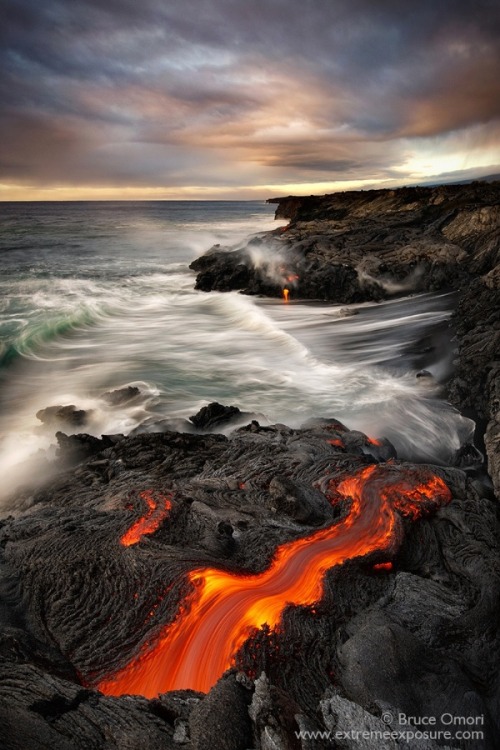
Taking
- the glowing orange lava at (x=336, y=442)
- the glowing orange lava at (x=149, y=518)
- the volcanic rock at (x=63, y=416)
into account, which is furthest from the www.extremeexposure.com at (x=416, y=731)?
the volcanic rock at (x=63, y=416)

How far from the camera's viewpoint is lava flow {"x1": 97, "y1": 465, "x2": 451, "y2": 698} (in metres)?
4.12

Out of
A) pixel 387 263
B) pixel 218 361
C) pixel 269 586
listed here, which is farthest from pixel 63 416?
pixel 387 263

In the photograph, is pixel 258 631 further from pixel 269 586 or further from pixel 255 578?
pixel 255 578

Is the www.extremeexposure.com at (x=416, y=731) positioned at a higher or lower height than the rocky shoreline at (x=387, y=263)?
lower

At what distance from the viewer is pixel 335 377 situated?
563 inches

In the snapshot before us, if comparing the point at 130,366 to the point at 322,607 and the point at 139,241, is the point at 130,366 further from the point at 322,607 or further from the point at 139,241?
the point at 139,241

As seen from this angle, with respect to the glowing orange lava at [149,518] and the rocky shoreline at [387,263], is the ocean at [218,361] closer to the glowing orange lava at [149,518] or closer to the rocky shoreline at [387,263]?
the rocky shoreline at [387,263]

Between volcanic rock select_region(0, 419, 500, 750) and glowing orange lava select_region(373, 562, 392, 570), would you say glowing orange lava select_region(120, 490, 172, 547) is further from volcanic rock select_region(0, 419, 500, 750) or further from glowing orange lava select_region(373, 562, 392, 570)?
glowing orange lava select_region(373, 562, 392, 570)

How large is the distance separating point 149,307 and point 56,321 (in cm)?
599

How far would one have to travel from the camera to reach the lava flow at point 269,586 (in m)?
4.12

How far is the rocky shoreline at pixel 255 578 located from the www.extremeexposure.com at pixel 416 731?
0.02 m

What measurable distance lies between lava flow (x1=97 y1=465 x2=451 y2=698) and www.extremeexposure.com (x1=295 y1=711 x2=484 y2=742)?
4.49 feet

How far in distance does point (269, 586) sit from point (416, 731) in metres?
2.14

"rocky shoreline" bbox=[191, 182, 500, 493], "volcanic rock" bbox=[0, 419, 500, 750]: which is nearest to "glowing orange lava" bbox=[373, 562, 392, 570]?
"volcanic rock" bbox=[0, 419, 500, 750]
